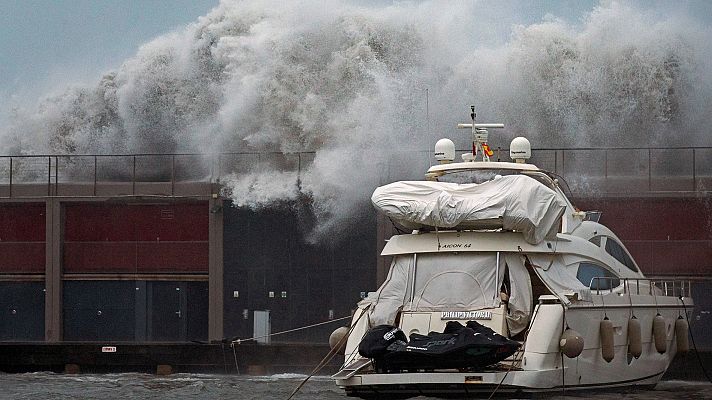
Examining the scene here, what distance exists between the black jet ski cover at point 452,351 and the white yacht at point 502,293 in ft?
0.62

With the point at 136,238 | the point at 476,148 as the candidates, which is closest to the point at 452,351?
the point at 476,148

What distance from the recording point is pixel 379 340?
2233 centimetres

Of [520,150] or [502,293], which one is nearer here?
[502,293]

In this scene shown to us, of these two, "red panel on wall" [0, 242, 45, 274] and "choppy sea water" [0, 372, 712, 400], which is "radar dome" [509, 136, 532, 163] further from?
"red panel on wall" [0, 242, 45, 274]

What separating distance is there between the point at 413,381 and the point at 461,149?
1838 cm

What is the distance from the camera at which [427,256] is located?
24734mm

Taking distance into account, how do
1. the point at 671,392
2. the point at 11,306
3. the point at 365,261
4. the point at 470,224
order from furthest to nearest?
the point at 11,306
the point at 365,261
the point at 671,392
the point at 470,224

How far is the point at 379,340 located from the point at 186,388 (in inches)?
344

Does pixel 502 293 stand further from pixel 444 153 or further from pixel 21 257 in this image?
pixel 21 257

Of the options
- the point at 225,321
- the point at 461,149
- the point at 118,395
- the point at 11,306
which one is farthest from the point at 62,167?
the point at 118,395

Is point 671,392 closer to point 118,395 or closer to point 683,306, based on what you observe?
point 683,306

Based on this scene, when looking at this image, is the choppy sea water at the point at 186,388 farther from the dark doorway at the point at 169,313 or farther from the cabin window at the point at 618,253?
the dark doorway at the point at 169,313

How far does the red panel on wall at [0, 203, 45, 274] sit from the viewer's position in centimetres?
4119

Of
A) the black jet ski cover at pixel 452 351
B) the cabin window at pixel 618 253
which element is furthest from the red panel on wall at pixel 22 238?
the black jet ski cover at pixel 452 351
